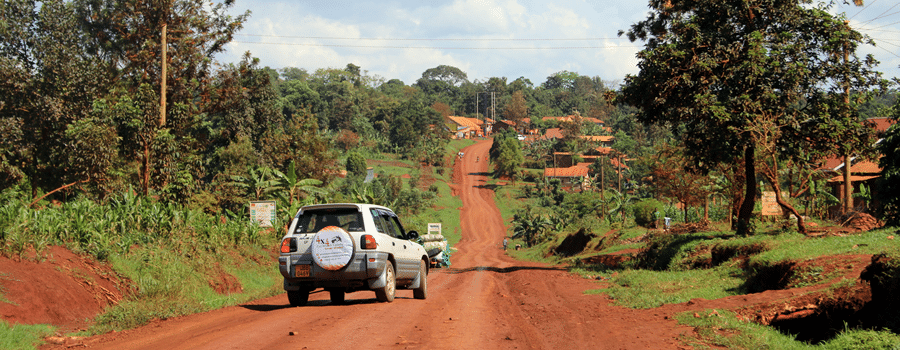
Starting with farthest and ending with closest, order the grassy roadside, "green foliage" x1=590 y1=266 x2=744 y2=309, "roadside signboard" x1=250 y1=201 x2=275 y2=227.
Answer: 1. "roadside signboard" x1=250 y1=201 x2=275 y2=227
2. "green foliage" x1=590 y1=266 x2=744 y2=309
3. the grassy roadside

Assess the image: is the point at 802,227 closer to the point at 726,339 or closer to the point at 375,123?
the point at 726,339

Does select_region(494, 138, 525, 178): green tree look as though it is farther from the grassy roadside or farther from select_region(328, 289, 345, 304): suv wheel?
select_region(328, 289, 345, 304): suv wheel

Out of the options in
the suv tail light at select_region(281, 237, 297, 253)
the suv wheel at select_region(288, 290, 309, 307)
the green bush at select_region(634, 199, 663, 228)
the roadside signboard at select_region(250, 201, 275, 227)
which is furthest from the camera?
the green bush at select_region(634, 199, 663, 228)

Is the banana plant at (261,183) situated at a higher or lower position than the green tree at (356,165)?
lower

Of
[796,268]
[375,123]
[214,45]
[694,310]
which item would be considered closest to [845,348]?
[694,310]

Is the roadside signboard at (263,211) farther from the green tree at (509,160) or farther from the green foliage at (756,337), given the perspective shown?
the green tree at (509,160)

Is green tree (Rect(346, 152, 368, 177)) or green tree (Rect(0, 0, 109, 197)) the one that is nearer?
green tree (Rect(0, 0, 109, 197))

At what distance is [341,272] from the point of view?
438 inches

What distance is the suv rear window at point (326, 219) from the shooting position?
11594 millimetres

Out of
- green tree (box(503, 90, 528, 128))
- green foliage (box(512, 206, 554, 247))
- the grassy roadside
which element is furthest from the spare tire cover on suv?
green tree (box(503, 90, 528, 128))

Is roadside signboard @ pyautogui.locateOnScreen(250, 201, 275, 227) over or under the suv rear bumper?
over

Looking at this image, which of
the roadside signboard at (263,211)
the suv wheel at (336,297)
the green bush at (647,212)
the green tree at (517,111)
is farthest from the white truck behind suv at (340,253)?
the green tree at (517,111)

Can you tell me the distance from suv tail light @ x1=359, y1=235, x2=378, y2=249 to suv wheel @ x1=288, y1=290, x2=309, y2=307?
179 centimetres

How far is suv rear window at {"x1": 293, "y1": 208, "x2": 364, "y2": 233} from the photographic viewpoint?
1159 centimetres
